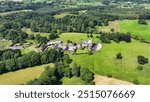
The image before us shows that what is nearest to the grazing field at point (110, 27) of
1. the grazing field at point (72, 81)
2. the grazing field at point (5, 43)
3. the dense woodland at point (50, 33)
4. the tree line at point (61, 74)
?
the dense woodland at point (50, 33)

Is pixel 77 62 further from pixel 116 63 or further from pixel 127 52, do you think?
pixel 127 52

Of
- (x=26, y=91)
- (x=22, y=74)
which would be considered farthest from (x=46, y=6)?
(x=26, y=91)

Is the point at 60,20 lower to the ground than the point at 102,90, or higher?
lower

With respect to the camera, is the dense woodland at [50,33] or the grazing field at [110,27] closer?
the dense woodland at [50,33]

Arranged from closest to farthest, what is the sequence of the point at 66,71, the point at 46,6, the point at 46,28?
the point at 66,71 → the point at 46,28 → the point at 46,6

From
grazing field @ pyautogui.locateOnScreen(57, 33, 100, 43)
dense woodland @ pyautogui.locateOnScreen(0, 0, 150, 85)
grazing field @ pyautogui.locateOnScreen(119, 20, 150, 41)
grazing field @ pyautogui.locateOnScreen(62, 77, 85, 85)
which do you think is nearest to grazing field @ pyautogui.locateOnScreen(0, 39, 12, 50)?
dense woodland @ pyautogui.locateOnScreen(0, 0, 150, 85)

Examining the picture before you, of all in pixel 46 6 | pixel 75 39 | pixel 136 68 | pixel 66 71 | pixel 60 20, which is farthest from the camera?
pixel 46 6

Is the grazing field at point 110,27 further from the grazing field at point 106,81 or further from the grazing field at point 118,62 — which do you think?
the grazing field at point 106,81
